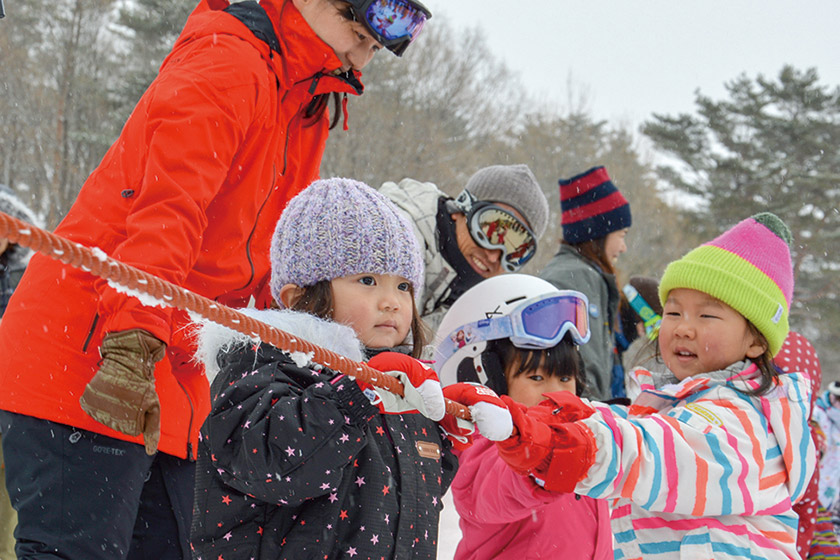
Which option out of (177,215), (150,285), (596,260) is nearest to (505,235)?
(596,260)

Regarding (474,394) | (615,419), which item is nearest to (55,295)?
(474,394)

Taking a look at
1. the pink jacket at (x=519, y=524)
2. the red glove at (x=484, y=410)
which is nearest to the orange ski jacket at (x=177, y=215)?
the red glove at (x=484, y=410)

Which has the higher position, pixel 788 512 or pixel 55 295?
pixel 788 512

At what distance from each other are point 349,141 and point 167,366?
59.8ft

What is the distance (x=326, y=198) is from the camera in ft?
7.07

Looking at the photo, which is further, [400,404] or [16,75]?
[16,75]

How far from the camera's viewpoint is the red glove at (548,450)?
5.76 feet

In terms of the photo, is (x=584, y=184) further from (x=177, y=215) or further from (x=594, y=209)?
(x=177, y=215)

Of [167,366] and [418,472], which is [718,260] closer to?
[418,472]

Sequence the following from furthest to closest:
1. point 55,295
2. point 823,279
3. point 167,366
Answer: point 823,279, point 167,366, point 55,295

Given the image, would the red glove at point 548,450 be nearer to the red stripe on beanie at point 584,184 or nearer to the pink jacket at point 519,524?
the pink jacket at point 519,524

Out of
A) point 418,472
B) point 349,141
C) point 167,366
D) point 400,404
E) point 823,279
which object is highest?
point 823,279

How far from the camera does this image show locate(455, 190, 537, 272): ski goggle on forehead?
3.75 meters

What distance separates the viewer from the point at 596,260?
4.45 meters
